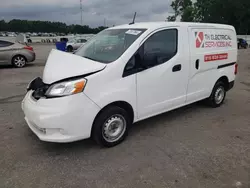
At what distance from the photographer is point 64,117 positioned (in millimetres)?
2998

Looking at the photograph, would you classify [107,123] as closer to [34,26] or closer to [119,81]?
[119,81]

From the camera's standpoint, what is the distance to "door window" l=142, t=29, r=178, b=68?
145 inches

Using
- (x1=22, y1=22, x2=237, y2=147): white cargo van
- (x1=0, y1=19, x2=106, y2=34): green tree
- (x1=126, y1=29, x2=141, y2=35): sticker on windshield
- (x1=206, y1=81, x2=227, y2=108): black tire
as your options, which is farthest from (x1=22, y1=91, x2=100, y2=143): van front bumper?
(x1=0, y1=19, x2=106, y2=34): green tree

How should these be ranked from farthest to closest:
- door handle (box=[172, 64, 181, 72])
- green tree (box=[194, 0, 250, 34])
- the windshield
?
1. green tree (box=[194, 0, 250, 34])
2. door handle (box=[172, 64, 181, 72])
3. the windshield

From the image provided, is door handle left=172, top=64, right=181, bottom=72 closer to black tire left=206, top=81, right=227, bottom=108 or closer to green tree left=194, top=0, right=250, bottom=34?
black tire left=206, top=81, right=227, bottom=108

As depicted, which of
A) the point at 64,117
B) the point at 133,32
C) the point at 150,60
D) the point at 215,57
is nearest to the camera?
the point at 64,117

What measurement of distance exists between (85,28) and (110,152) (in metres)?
64.4

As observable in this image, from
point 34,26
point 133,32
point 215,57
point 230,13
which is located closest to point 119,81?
point 133,32

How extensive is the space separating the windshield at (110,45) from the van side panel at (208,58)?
1.25m

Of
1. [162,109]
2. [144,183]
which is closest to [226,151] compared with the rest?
[162,109]

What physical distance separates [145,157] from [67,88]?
1.43 m

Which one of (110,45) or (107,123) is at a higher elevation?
(110,45)

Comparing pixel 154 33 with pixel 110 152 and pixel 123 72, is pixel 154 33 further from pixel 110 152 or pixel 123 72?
pixel 110 152

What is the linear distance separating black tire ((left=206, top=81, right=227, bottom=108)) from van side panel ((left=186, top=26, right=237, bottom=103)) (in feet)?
0.64
